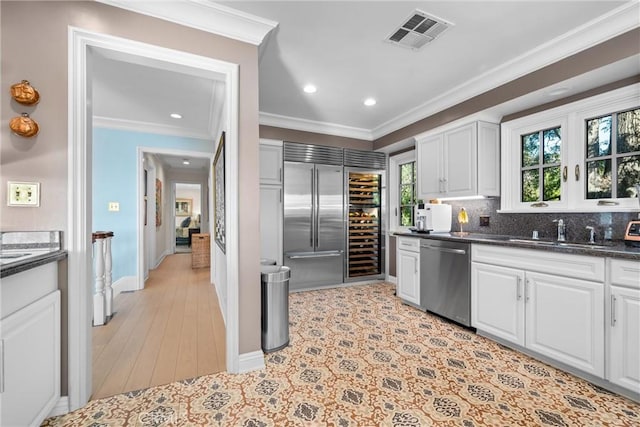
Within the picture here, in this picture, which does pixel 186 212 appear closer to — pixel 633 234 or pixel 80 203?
pixel 80 203

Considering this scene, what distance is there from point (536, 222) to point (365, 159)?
8.41 feet

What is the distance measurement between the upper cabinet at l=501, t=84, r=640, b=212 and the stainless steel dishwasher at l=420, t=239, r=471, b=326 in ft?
2.73

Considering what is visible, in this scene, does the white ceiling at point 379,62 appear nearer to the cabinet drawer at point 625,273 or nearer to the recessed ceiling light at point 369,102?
the recessed ceiling light at point 369,102

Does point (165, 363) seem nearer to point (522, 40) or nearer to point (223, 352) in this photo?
point (223, 352)

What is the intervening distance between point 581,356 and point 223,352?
2648mm

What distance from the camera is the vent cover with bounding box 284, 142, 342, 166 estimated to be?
4238mm

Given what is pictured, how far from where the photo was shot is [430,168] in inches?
143

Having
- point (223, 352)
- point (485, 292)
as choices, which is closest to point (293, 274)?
point (223, 352)

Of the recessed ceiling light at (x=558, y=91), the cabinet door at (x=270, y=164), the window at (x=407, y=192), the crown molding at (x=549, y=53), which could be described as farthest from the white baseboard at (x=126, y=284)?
the recessed ceiling light at (x=558, y=91)

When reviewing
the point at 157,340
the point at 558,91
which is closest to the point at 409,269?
the point at 558,91

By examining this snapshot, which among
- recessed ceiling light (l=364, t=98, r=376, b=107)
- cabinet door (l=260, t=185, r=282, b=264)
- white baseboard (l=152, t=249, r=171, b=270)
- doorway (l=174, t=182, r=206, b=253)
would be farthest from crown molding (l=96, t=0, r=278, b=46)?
doorway (l=174, t=182, r=206, b=253)

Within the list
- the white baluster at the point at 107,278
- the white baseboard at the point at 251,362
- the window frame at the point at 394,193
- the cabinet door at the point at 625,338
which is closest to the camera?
the cabinet door at the point at 625,338

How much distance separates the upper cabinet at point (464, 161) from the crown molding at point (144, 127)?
11.7 ft

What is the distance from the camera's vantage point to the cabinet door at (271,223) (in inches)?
161
